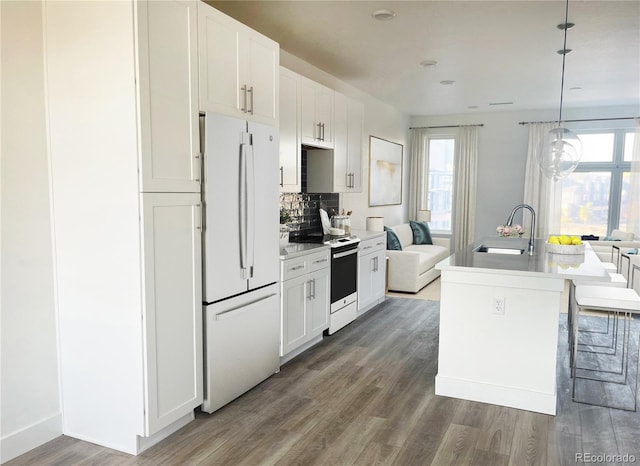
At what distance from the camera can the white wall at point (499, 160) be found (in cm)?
841

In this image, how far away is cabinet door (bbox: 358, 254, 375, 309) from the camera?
5.23 meters

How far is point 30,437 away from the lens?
2.60 m

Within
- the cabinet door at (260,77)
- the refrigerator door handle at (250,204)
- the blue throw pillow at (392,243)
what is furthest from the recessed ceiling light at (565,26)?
the blue throw pillow at (392,243)

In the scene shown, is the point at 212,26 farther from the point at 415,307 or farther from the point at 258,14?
the point at 415,307

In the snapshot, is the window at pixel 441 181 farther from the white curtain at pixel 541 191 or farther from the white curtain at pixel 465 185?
the white curtain at pixel 541 191

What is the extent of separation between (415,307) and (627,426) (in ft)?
9.93

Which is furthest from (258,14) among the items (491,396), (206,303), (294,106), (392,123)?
(392,123)

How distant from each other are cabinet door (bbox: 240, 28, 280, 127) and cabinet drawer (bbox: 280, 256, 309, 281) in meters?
1.06

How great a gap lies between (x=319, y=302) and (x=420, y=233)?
444 centimetres

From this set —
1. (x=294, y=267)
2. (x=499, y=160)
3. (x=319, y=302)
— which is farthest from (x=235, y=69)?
(x=499, y=160)

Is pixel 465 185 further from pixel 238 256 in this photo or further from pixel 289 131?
pixel 238 256

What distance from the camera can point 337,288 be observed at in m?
4.64

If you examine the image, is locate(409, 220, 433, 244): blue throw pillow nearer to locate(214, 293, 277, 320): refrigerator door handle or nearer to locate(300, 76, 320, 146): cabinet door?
locate(300, 76, 320, 146): cabinet door

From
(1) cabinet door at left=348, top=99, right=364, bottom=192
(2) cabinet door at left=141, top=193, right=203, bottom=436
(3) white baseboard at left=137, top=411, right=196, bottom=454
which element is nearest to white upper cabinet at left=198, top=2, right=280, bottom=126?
(2) cabinet door at left=141, top=193, right=203, bottom=436
